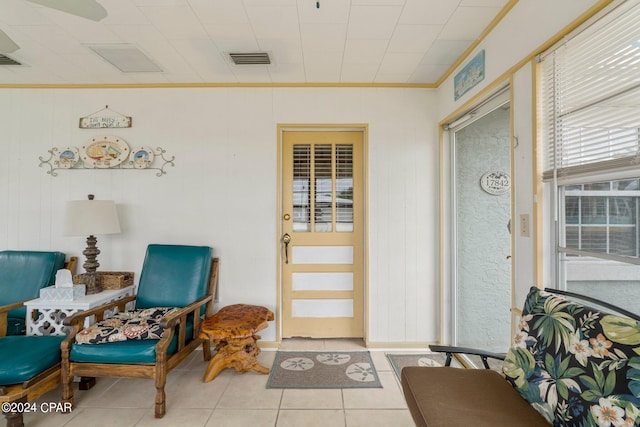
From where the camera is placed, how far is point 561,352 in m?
1.22

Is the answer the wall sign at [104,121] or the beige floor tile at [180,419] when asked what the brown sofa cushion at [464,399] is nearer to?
the beige floor tile at [180,419]

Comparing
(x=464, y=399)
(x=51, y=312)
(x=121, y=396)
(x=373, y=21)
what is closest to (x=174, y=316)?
(x=121, y=396)

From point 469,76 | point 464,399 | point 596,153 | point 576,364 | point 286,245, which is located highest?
point 469,76

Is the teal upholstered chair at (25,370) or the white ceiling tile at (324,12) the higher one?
the white ceiling tile at (324,12)

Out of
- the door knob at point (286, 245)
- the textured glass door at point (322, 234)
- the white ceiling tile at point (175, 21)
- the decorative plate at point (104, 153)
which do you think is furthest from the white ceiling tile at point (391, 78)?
the decorative plate at point (104, 153)

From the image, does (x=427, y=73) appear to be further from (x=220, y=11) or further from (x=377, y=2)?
(x=220, y=11)

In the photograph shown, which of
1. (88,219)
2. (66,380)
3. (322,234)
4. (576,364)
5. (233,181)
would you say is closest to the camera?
(576,364)

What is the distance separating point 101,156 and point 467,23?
336cm

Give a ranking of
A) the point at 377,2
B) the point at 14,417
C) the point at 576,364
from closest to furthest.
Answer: the point at 576,364 → the point at 14,417 → the point at 377,2

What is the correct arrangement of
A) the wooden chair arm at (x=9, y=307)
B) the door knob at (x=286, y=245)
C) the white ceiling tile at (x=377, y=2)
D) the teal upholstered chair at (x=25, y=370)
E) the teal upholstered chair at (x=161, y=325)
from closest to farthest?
the teal upholstered chair at (x=25, y=370) < the white ceiling tile at (x=377, y=2) < the teal upholstered chair at (x=161, y=325) < the wooden chair arm at (x=9, y=307) < the door knob at (x=286, y=245)

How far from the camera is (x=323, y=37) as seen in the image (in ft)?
7.13

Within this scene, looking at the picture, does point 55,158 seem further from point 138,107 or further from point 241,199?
point 241,199

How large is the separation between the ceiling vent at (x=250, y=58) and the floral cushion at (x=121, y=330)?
85.3 inches

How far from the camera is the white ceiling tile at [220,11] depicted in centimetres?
184
